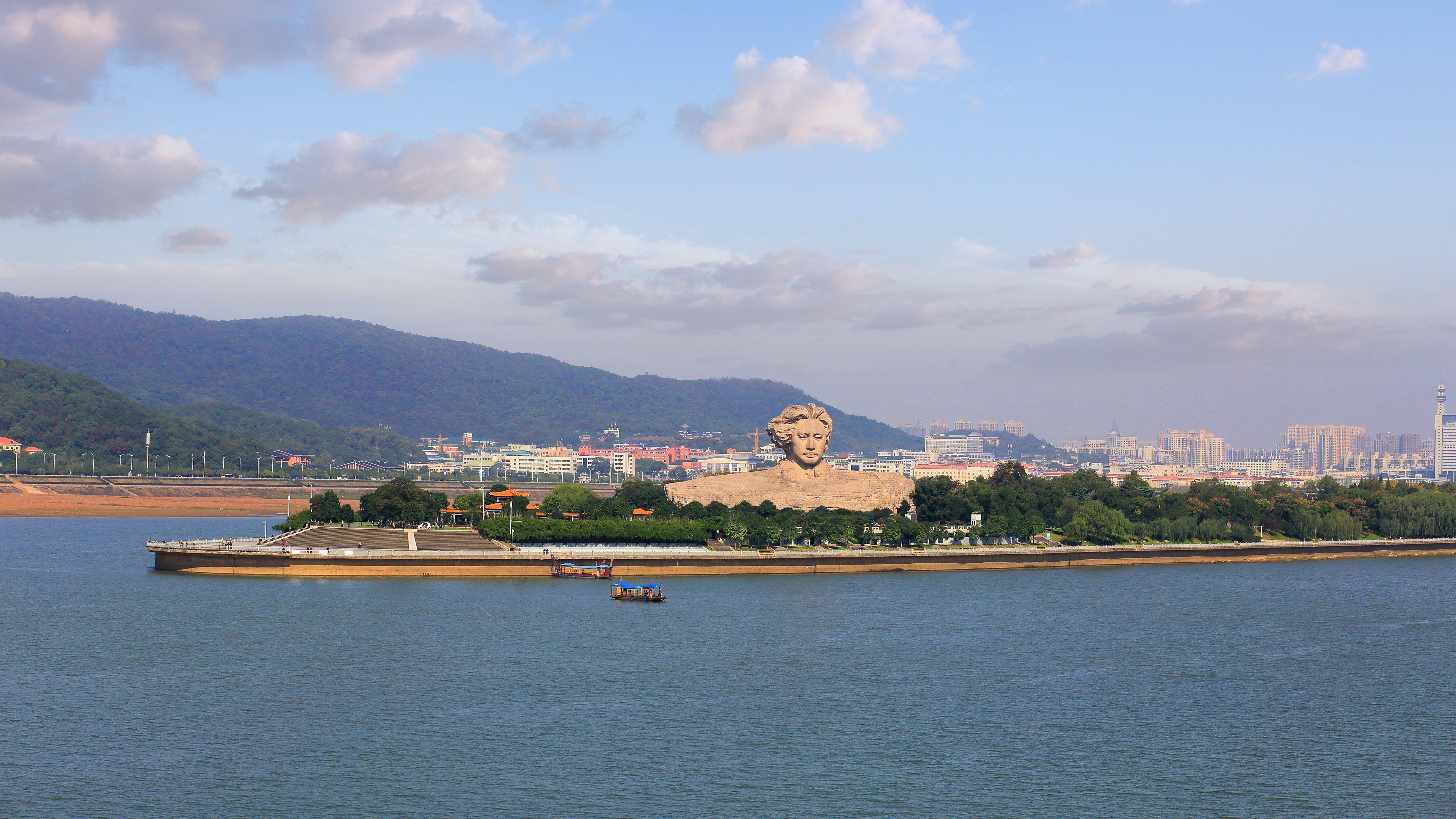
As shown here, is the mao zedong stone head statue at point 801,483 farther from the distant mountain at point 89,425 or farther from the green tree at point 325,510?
the distant mountain at point 89,425

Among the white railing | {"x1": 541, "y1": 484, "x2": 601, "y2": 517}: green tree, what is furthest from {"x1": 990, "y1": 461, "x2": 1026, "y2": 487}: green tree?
{"x1": 541, "y1": 484, "x2": 601, "y2": 517}: green tree

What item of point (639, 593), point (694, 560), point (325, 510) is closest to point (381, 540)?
point (325, 510)

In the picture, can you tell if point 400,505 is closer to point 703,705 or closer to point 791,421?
point 791,421

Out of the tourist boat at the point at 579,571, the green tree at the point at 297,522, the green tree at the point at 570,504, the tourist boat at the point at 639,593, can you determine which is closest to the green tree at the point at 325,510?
the green tree at the point at 297,522

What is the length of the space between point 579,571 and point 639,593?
8.66 meters

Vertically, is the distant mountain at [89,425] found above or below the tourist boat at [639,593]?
above

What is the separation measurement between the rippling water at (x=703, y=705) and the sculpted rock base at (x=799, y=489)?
21098 mm

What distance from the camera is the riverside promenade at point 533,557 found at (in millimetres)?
59469

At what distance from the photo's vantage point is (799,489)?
76.3m

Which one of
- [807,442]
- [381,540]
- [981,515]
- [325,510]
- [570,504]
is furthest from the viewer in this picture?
[981,515]

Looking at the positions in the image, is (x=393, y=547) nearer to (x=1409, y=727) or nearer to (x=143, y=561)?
(x=143, y=561)

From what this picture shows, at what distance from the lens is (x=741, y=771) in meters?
27.9

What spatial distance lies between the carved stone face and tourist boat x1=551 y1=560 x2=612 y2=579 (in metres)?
18.9

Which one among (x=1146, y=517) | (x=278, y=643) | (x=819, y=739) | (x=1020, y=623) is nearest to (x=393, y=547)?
(x=278, y=643)
